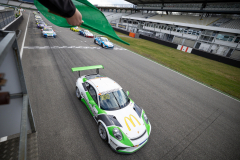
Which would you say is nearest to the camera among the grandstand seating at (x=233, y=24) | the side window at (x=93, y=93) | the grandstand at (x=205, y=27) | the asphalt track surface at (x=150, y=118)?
the asphalt track surface at (x=150, y=118)

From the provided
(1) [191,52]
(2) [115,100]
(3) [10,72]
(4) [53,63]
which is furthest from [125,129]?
(1) [191,52]

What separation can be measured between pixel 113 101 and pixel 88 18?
2.90m

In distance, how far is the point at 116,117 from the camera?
3617 millimetres

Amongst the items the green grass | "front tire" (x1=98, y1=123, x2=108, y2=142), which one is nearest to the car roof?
"front tire" (x1=98, y1=123, x2=108, y2=142)

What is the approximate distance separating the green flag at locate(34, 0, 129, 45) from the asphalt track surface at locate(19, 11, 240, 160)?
11.0ft

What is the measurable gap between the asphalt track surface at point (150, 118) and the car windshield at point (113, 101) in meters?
0.94

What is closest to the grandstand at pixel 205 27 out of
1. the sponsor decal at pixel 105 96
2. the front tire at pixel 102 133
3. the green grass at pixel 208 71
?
the green grass at pixel 208 71

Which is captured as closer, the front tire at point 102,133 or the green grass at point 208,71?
the front tire at point 102,133

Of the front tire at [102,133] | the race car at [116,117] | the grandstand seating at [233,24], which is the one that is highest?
the grandstand seating at [233,24]

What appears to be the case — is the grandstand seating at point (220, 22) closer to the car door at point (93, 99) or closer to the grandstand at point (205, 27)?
the grandstand at point (205, 27)

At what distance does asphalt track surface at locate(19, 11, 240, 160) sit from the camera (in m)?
3.48

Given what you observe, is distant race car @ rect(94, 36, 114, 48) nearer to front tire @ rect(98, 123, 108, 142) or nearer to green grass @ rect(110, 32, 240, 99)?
green grass @ rect(110, 32, 240, 99)

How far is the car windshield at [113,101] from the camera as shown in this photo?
12.8 feet

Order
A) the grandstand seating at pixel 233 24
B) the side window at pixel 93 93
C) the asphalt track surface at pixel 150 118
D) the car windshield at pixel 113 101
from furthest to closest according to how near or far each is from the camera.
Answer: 1. the grandstand seating at pixel 233 24
2. the side window at pixel 93 93
3. the car windshield at pixel 113 101
4. the asphalt track surface at pixel 150 118
